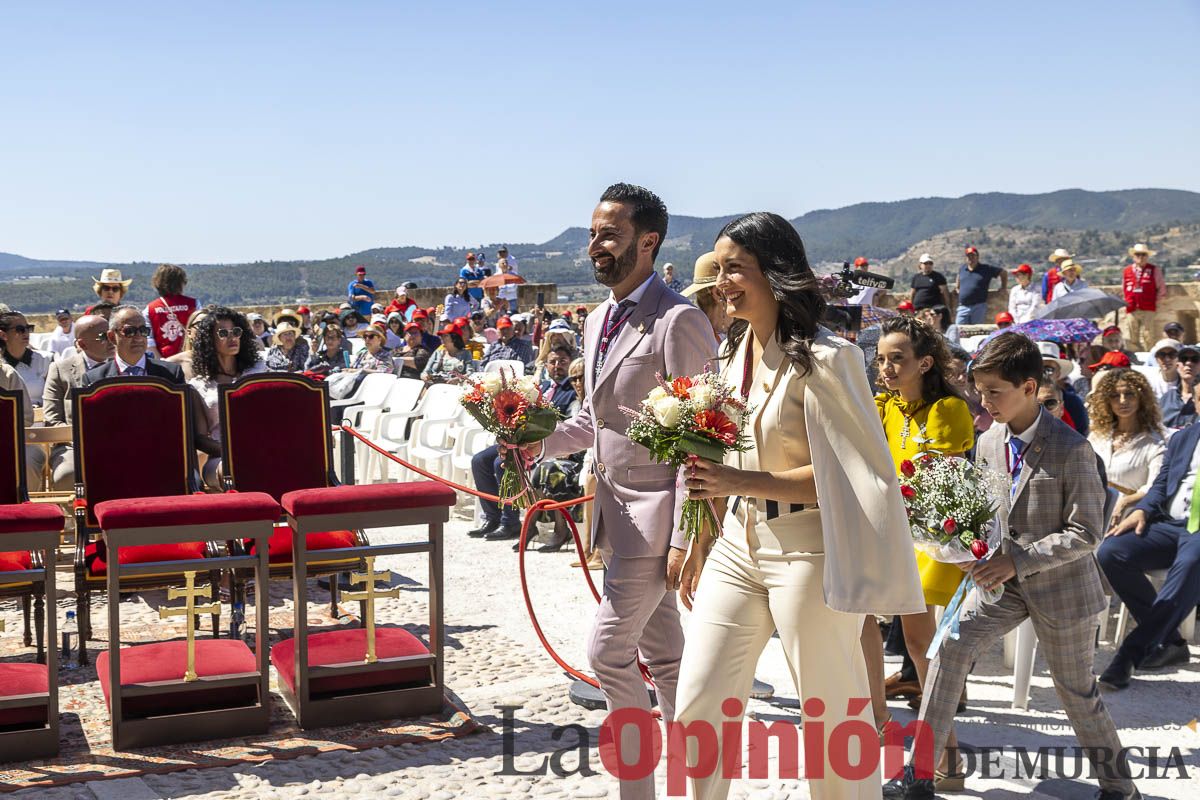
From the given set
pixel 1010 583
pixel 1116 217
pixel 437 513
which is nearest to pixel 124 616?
pixel 437 513

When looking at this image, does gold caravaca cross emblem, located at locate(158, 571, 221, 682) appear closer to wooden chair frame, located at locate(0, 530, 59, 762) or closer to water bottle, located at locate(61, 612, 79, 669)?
wooden chair frame, located at locate(0, 530, 59, 762)

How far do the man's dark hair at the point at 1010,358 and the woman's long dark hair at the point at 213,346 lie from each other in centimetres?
514

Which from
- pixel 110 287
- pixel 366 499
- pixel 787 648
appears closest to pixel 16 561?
pixel 366 499

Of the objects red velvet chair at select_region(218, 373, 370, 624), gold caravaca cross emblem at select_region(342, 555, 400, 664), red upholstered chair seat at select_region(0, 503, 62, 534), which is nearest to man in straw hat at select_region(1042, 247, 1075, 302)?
red velvet chair at select_region(218, 373, 370, 624)

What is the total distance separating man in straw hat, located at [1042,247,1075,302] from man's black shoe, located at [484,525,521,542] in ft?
31.8

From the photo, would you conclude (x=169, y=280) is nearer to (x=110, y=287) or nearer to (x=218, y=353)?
(x=110, y=287)

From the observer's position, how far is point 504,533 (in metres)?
10.4

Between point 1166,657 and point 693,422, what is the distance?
4278mm

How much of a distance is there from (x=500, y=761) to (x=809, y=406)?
2.47 meters

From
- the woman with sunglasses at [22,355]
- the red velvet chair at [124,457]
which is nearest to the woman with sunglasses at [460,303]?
the woman with sunglasses at [22,355]

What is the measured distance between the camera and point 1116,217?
187250mm

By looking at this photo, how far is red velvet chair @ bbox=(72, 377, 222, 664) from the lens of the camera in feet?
21.5

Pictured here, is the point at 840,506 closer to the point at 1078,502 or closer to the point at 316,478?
the point at 1078,502

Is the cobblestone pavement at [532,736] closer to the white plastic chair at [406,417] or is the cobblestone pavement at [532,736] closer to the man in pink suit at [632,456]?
the man in pink suit at [632,456]
